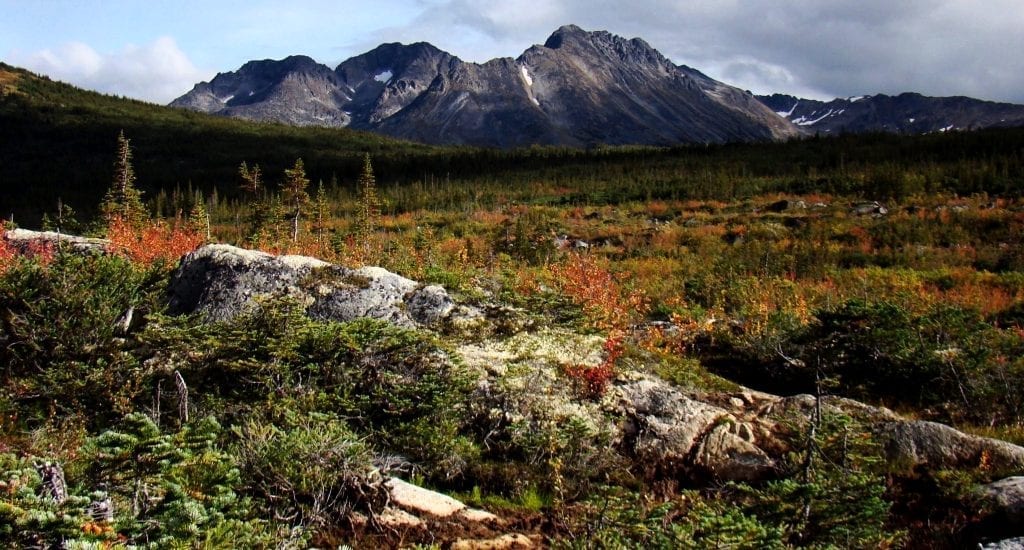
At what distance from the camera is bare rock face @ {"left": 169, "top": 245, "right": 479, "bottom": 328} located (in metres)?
7.89

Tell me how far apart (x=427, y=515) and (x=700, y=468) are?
289 cm

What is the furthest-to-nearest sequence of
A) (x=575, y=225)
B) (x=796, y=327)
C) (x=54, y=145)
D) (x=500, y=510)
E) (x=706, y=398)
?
(x=54, y=145) → (x=575, y=225) → (x=796, y=327) → (x=706, y=398) → (x=500, y=510)

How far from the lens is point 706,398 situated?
705cm

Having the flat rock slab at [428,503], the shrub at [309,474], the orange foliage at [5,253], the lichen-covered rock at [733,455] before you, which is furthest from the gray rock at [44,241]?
the lichen-covered rock at [733,455]

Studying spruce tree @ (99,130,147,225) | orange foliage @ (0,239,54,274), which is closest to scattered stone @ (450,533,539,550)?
orange foliage @ (0,239,54,274)

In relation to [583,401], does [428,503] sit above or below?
below

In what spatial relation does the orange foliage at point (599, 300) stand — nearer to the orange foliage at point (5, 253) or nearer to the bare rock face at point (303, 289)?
the bare rock face at point (303, 289)

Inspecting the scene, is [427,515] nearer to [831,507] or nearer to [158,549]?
[158,549]

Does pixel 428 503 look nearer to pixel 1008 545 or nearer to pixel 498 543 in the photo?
pixel 498 543

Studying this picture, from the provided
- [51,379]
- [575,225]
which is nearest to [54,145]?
[575,225]

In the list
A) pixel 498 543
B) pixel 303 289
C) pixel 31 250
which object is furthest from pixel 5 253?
pixel 498 543

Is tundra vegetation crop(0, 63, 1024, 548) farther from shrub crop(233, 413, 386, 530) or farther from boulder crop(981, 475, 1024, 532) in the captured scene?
boulder crop(981, 475, 1024, 532)

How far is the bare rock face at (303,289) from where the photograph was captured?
311 inches

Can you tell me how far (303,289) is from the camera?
815cm
